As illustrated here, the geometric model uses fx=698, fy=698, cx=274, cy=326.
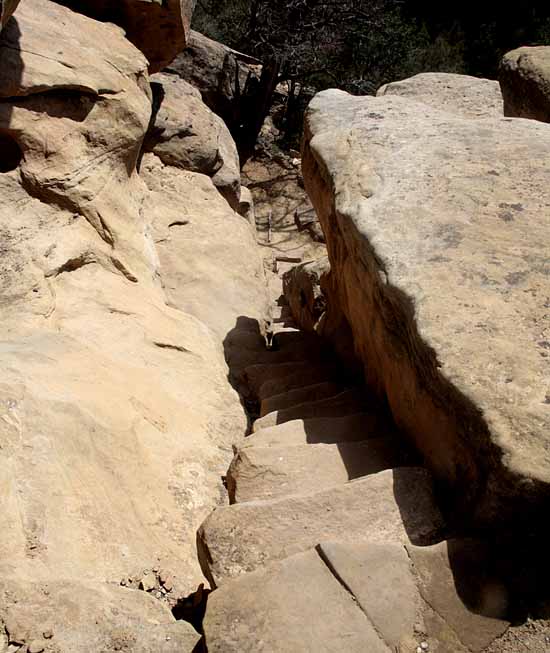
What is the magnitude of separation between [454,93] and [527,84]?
0.84 meters

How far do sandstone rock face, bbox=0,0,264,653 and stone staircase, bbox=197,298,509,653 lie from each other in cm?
24

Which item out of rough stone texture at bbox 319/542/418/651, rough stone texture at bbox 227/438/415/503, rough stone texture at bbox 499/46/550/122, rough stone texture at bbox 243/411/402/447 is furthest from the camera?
rough stone texture at bbox 499/46/550/122

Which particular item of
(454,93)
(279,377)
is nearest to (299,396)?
(279,377)

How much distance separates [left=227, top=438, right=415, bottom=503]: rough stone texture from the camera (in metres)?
2.48

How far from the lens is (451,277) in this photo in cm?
238

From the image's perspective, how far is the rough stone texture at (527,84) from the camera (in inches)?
174

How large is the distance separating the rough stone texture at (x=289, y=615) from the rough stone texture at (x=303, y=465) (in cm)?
66

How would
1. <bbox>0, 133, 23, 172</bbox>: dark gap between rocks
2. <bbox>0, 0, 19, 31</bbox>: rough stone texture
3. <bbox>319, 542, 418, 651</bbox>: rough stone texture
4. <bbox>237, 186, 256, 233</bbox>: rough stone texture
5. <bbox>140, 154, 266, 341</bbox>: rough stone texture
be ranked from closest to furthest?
<bbox>319, 542, 418, 651</bbox>: rough stone texture → <bbox>0, 0, 19, 31</bbox>: rough stone texture → <bbox>0, 133, 23, 172</bbox>: dark gap between rocks → <bbox>140, 154, 266, 341</bbox>: rough stone texture → <bbox>237, 186, 256, 233</bbox>: rough stone texture

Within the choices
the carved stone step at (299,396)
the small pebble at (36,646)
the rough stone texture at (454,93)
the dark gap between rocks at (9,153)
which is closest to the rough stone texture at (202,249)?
the carved stone step at (299,396)

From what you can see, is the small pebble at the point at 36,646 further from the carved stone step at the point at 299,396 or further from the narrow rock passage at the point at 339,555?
the carved stone step at the point at 299,396

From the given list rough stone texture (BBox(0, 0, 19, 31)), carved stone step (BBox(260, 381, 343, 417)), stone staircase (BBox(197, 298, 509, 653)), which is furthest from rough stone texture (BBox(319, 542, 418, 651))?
rough stone texture (BBox(0, 0, 19, 31))

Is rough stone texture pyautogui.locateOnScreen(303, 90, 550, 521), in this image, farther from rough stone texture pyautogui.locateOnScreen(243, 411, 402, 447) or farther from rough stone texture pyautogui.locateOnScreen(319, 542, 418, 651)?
rough stone texture pyautogui.locateOnScreen(319, 542, 418, 651)

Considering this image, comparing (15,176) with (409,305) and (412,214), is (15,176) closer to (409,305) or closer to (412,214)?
(412,214)

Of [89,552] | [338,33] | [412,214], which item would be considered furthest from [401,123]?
[338,33]
